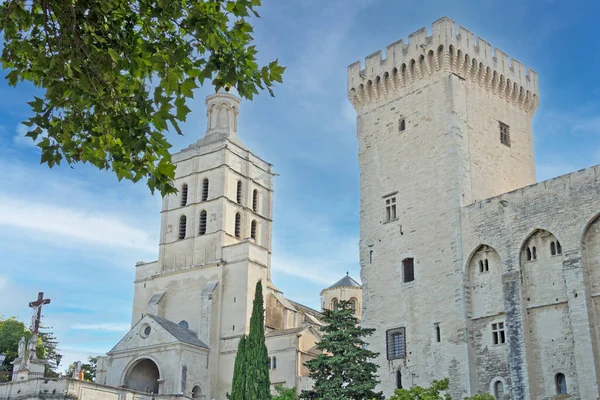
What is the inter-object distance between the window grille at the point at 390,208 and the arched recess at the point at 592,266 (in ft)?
28.1

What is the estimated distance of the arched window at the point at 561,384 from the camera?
83.8 ft

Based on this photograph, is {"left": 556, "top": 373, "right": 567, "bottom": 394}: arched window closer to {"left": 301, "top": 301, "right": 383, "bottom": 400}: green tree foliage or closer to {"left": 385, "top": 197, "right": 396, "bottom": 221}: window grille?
{"left": 301, "top": 301, "right": 383, "bottom": 400}: green tree foliage

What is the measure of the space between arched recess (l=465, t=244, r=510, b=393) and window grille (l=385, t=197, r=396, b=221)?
4459mm

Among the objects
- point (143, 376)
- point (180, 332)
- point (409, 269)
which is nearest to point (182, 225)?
point (180, 332)

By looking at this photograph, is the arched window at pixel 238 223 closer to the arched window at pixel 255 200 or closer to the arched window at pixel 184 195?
the arched window at pixel 255 200

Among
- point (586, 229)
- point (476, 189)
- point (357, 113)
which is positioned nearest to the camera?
point (586, 229)

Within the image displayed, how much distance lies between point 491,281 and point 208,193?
2645cm

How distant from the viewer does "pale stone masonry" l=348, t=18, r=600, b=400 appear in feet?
85.5

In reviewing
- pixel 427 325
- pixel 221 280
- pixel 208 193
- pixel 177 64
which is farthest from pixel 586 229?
pixel 208 193

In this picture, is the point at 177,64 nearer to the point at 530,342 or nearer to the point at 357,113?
the point at 530,342

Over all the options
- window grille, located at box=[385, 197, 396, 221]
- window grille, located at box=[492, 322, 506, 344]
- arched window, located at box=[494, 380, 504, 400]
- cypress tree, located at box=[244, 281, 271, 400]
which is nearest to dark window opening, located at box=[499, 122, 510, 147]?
window grille, located at box=[385, 197, 396, 221]

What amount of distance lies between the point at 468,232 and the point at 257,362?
11.6 m

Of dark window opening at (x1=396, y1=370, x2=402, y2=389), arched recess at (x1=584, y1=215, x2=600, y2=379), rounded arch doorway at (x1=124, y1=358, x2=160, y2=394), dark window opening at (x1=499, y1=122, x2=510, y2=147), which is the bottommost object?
dark window opening at (x1=396, y1=370, x2=402, y2=389)

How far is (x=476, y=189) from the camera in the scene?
3086cm
